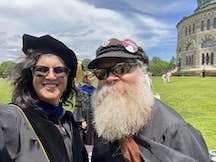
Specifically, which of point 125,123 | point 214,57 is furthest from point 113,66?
point 214,57

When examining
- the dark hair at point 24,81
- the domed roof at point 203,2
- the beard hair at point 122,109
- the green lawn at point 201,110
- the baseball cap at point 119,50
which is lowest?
the green lawn at point 201,110

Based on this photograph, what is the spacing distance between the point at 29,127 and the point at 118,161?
834 mm

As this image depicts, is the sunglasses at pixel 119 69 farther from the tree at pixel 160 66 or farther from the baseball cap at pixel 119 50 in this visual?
the tree at pixel 160 66

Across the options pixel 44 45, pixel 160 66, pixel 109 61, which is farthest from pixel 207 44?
pixel 44 45

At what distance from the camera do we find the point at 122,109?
3.38m

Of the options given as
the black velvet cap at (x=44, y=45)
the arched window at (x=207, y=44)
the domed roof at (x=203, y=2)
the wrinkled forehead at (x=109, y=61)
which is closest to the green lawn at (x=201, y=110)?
the wrinkled forehead at (x=109, y=61)

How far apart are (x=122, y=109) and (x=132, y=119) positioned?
0.14 metres

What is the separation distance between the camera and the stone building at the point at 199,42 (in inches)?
2825

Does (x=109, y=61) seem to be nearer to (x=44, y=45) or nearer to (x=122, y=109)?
(x=122, y=109)

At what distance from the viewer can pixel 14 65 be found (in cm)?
346

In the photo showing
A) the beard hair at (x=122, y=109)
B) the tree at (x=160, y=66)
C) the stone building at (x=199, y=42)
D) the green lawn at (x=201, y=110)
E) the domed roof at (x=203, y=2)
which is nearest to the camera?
the beard hair at (x=122, y=109)

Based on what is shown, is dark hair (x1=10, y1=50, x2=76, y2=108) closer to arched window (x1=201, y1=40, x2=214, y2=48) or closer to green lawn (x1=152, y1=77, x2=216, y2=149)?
green lawn (x1=152, y1=77, x2=216, y2=149)

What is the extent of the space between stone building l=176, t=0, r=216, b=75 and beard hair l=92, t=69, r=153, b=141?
6441 centimetres

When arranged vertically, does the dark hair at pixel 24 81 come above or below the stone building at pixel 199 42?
below
